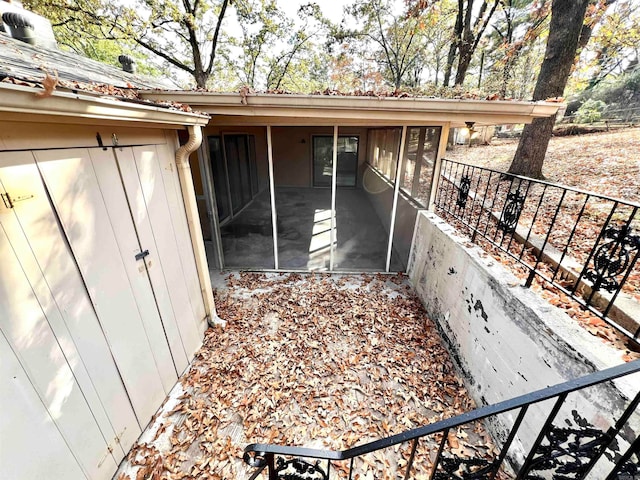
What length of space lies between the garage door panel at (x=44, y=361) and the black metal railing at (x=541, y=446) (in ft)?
4.37

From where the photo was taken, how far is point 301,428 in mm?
2564

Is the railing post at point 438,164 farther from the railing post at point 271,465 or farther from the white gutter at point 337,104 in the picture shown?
the railing post at point 271,465

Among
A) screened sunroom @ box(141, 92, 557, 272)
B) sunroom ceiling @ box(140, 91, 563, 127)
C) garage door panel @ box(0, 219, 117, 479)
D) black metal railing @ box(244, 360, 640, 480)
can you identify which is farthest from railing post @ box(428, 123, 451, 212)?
garage door panel @ box(0, 219, 117, 479)

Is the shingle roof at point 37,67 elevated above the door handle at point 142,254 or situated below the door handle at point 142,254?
above

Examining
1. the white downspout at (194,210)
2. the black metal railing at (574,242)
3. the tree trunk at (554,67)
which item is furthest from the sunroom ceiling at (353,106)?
the tree trunk at (554,67)

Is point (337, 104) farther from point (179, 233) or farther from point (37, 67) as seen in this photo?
point (37, 67)

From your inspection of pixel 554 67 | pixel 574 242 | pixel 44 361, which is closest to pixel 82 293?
pixel 44 361

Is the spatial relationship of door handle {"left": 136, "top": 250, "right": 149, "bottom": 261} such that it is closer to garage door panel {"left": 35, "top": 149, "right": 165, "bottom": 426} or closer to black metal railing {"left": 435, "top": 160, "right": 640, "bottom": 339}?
garage door panel {"left": 35, "top": 149, "right": 165, "bottom": 426}

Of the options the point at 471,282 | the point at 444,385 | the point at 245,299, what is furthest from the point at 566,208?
the point at 245,299

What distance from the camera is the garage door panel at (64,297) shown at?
1546mm

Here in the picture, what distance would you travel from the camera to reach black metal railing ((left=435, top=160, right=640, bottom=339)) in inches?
76.2

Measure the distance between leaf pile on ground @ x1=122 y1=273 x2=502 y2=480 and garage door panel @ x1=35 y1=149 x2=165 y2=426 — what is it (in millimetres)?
537

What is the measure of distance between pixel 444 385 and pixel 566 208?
13.3 feet

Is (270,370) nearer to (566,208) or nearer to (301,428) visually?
(301,428)
